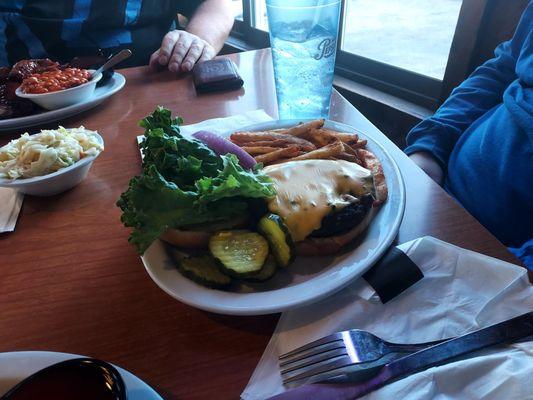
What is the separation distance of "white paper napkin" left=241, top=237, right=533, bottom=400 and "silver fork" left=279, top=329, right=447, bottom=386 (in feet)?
0.06

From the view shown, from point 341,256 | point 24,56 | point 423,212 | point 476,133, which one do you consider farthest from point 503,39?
point 24,56

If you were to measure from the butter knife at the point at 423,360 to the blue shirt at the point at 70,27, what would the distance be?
5.18 ft

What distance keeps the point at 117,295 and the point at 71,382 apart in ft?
0.88

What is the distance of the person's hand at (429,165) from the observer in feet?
3.84

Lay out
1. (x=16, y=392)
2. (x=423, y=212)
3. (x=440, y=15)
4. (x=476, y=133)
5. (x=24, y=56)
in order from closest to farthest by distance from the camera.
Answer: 1. (x=16, y=392)
2. (x=423, y=212)
3. (x=476, y=133)
4. (x=24, y=56)
5. (x=440, y=15)

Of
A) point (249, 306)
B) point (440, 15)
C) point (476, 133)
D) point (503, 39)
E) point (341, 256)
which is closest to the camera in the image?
point (249, 306)

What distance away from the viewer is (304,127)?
96 centimetres

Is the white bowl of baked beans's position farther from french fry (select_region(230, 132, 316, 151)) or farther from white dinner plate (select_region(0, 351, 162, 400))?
white dinner plate (select_region(0, 351, 162, 400))

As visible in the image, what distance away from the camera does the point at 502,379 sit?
0.47 m

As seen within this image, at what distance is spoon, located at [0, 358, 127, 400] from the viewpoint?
0.39 metres

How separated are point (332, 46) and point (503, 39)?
0.89 metres

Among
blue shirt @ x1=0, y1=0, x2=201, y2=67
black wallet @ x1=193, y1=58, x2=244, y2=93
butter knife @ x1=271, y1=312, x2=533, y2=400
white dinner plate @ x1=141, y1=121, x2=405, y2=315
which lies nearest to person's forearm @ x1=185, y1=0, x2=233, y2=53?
blue shirt @ x1=0, y1=0, x2=201, y2=67

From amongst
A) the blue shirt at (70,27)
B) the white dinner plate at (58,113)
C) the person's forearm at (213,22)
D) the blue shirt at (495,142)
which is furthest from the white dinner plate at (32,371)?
the person's forearm at (213,22)

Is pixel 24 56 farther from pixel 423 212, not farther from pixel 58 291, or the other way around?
pixel 423 212
